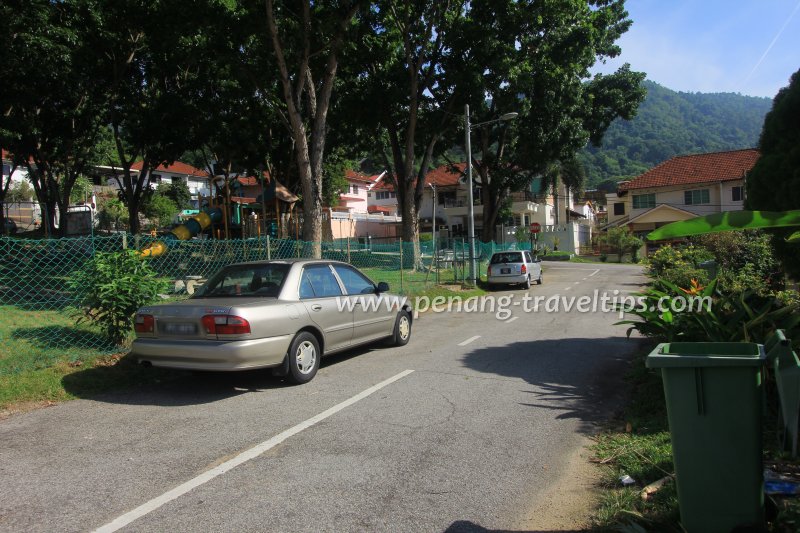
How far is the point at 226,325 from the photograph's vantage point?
607cm

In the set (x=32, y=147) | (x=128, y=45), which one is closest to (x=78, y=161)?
(x=32, y=147)

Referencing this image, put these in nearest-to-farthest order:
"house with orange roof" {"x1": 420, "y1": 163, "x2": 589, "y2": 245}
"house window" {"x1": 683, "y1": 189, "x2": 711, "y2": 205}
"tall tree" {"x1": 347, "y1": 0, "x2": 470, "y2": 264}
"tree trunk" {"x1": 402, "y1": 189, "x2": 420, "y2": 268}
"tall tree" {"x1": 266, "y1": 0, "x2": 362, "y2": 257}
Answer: "tall tree" {"x1": 266, "y1": 0, "x2": 362, "y2": 257}, "tall tree" {"x1": 347, "y1": 0, "x2": 470, "y2": 264}, "tree trunk" {"x1": 402, "y1": 189, "x2": 420, "y2": 268}, "house window" {"x1": 683, "y1": 189, "x2": 711, "y2": 205}, "house with orange roof" {"x1": 420, "y1": 163, "x2": 589, "y2": 245}

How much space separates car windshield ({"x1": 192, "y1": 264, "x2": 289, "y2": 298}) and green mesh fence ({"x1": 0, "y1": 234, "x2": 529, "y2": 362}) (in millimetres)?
1621

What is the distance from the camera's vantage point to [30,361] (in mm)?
6922

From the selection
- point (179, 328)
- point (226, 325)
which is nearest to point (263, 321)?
point (226, 325)

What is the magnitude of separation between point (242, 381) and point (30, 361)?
263 cm

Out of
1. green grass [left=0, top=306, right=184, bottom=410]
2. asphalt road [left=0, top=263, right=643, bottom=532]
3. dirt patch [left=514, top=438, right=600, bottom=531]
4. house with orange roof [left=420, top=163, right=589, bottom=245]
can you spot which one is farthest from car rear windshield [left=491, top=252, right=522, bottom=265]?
house with orange roof [left=420, top=163, right=589, bottom=245]

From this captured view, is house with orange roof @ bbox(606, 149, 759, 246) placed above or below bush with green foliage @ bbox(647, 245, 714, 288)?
above

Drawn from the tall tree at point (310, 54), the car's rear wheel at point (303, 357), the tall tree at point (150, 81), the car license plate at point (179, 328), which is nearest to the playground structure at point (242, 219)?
the tall tree at point (150, 81)

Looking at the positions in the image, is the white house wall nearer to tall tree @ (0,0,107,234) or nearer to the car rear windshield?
the car rear windshield

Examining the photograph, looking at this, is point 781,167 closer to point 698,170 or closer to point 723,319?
point 723,319

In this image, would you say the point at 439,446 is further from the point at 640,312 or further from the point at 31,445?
Result: the point at 640,312

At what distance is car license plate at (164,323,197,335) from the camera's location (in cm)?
621

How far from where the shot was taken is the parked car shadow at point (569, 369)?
20.1 feet
